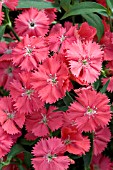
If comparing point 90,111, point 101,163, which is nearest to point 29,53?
point 90,111

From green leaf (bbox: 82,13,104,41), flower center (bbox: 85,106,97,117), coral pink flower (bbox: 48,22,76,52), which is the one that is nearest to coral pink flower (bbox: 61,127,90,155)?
flower center (bbox: 85,106,97,117)

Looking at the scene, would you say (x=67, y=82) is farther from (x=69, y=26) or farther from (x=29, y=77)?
(x=69, y=26)

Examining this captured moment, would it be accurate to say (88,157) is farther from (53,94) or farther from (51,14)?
(51,14)

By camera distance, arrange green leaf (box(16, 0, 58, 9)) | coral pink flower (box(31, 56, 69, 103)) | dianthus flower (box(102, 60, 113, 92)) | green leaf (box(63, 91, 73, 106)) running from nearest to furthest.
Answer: coral pink flower (box(31, 56, 69, 103)) → green leaf (box(63, 91, 73, 106)) → dianthus flower (box(102, 60, 113, 92)) → green leaf (box(16, 0, 58, 9))

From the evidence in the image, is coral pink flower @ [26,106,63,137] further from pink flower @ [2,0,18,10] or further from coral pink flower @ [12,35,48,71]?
pink flower @ [2,0,18,10]

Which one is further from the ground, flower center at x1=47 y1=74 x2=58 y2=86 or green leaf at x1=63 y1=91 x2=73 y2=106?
flower center at x1=47 y1=74 x2=58 y2=86

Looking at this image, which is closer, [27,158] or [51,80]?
[51,80]

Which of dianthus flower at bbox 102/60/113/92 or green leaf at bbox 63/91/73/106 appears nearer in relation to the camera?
green leaf at bbox 63/91/73/106
